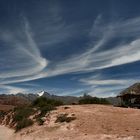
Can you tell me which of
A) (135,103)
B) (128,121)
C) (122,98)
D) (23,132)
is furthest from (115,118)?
(122,98)

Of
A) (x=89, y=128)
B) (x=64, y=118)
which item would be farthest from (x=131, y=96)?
(x=89, y=128)


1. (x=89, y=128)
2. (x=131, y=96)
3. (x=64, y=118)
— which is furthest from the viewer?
(x=131, y=96)

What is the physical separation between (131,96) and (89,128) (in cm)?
2809

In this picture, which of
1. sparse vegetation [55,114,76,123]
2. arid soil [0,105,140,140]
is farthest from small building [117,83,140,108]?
sparse vegetation [55,114,76,123]

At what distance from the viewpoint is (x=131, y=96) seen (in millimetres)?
54188

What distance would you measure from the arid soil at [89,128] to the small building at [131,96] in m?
18.5

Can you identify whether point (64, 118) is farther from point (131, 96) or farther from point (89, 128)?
point (131, 96)

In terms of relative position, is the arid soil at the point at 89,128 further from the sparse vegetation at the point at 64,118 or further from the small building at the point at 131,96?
the small building at the point at 131,96

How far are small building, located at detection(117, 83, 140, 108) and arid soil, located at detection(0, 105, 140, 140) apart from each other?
1849 cm

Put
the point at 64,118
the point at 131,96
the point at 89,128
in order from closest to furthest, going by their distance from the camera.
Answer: the point at 89,128, the point at 64,118, the point at 131,96

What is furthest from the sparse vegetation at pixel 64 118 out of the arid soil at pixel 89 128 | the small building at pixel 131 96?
the small building at pixel 131 96

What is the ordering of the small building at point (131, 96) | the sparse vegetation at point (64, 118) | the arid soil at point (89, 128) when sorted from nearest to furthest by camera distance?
1. the arid soil at point (89, 128)
2. the sparse vegetation at point (64, 118)
3. the small building at point (131, 96)

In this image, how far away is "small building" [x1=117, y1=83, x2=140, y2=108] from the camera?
52625mm

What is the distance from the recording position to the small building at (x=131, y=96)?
173ft
